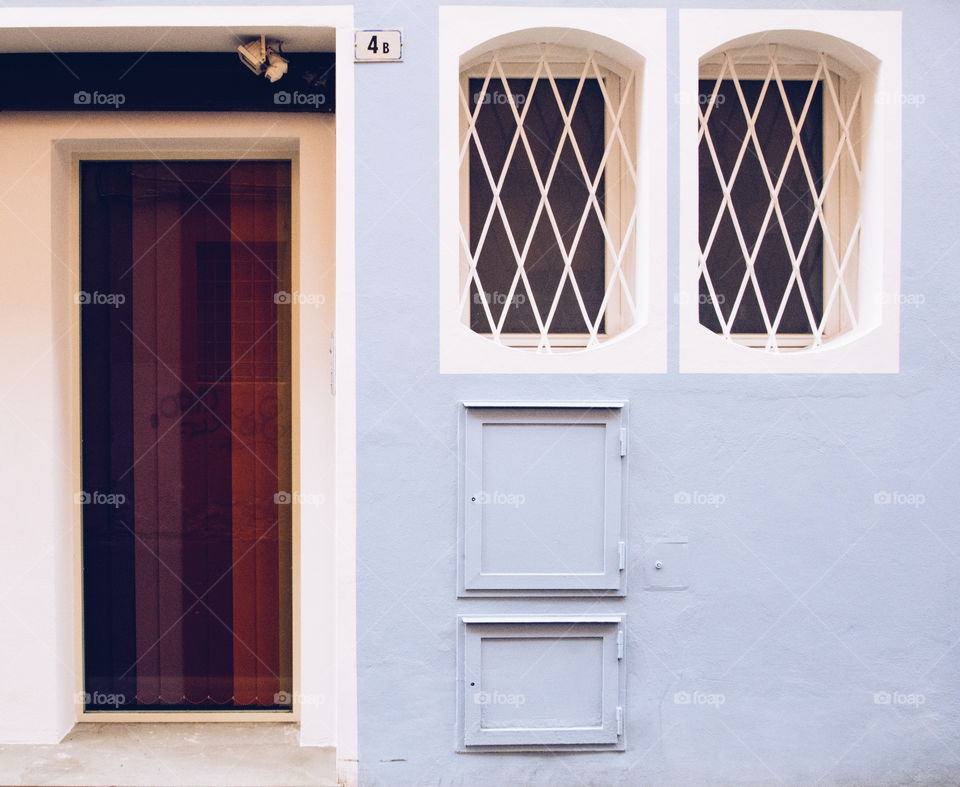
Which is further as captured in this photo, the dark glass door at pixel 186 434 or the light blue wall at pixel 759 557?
the dark glass door at pixel 186 434

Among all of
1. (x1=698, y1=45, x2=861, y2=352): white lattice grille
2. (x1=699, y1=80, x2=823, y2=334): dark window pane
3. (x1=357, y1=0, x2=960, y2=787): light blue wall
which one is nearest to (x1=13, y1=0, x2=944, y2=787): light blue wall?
(x1=357, y1=0, x2=960, y2=787): light blue wall

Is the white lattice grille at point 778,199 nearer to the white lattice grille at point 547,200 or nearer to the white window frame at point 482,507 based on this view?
the white lattice grille at point 547,200

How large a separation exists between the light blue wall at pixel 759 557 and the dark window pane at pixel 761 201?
0.54 m

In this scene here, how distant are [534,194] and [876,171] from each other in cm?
176

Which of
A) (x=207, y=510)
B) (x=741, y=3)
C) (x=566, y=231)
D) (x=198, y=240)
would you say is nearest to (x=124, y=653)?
(x=207, y=510)

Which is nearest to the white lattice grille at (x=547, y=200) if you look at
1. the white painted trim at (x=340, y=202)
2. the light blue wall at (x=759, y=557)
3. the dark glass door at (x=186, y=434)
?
the light blue wall at (x=759, y=557)

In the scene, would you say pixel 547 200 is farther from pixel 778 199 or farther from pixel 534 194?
pixel 778 199

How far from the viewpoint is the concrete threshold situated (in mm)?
4797

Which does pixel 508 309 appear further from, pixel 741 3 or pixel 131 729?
pixel 131 729

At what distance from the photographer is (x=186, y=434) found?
5.48 metres

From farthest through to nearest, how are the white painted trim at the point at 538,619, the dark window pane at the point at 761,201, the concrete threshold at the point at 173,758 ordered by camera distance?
the dark window pane at the point at 761,201
the concrete threshold at the point at 173,758
the white painted trim at the point at 538,619

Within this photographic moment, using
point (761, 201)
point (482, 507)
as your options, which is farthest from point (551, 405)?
point (761, 201)

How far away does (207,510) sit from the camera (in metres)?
5.51

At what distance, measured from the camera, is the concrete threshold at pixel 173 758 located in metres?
4.80
